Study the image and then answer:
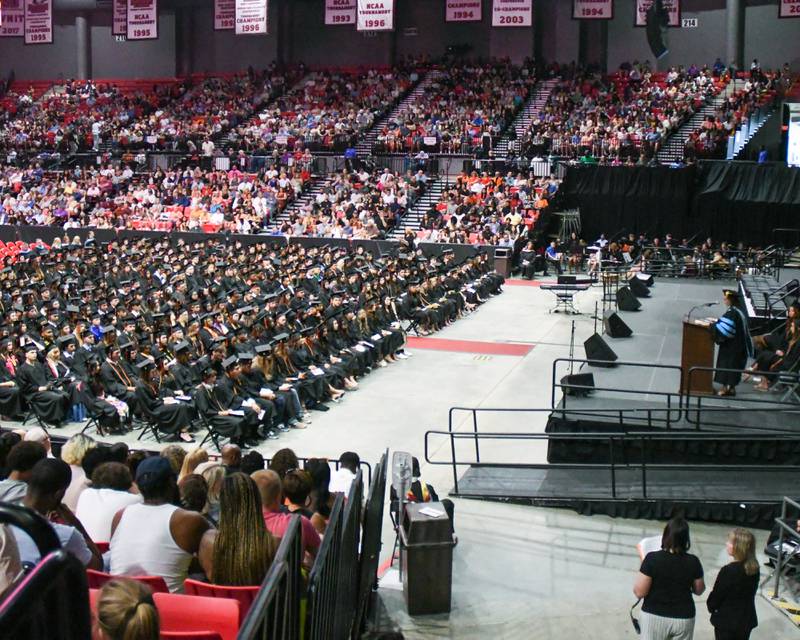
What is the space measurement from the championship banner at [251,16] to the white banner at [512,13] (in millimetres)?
8936

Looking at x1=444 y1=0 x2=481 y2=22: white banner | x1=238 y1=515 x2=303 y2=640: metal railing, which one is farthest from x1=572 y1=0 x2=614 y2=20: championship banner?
x1=238 y1=515 x2=303 y2=640: metal railing

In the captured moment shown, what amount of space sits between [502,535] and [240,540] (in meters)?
5.94

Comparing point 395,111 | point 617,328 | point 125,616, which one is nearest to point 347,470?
point 125,616

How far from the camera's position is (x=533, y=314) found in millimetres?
25109

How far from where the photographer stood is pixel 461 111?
42219 millimetres

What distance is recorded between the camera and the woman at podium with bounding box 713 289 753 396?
13031 mm

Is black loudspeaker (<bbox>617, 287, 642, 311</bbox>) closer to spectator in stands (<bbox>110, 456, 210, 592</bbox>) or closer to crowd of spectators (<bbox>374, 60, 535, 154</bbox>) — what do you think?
spectator in stands (<bbox>110, 456, 210, 592</bbox>)

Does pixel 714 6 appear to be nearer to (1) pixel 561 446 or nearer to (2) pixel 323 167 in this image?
(2) pixel 323 167

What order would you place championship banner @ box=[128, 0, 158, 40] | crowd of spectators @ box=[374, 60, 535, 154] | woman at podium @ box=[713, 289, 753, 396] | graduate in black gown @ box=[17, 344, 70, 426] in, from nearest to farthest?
1. woman at podium @ box=[713, 289, 753, 396]
2. graduate in black gown @ box=[17, 344, 70, 426]
3. championship banner @ box=[128, 0, 158, 40]
4. crowd of spectators @ box=[374, 60, 535, 154]

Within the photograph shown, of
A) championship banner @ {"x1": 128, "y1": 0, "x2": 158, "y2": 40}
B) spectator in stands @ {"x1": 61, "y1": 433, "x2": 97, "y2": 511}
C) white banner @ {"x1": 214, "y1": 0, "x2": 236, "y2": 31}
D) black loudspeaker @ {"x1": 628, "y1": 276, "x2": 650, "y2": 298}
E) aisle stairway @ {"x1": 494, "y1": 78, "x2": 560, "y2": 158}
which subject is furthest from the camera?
white banner @ {"x1": 214, "y1": 0, "x2": 236, "y2": 31}

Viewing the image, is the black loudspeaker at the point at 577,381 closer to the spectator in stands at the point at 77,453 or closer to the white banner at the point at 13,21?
the spectator in stands at the point at 77,453

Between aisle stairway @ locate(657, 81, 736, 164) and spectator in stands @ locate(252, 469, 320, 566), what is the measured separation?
31861 mm

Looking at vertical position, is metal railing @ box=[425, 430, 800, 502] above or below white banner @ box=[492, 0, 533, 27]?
below

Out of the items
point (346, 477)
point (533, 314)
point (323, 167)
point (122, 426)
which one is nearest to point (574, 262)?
point (533, 314)
